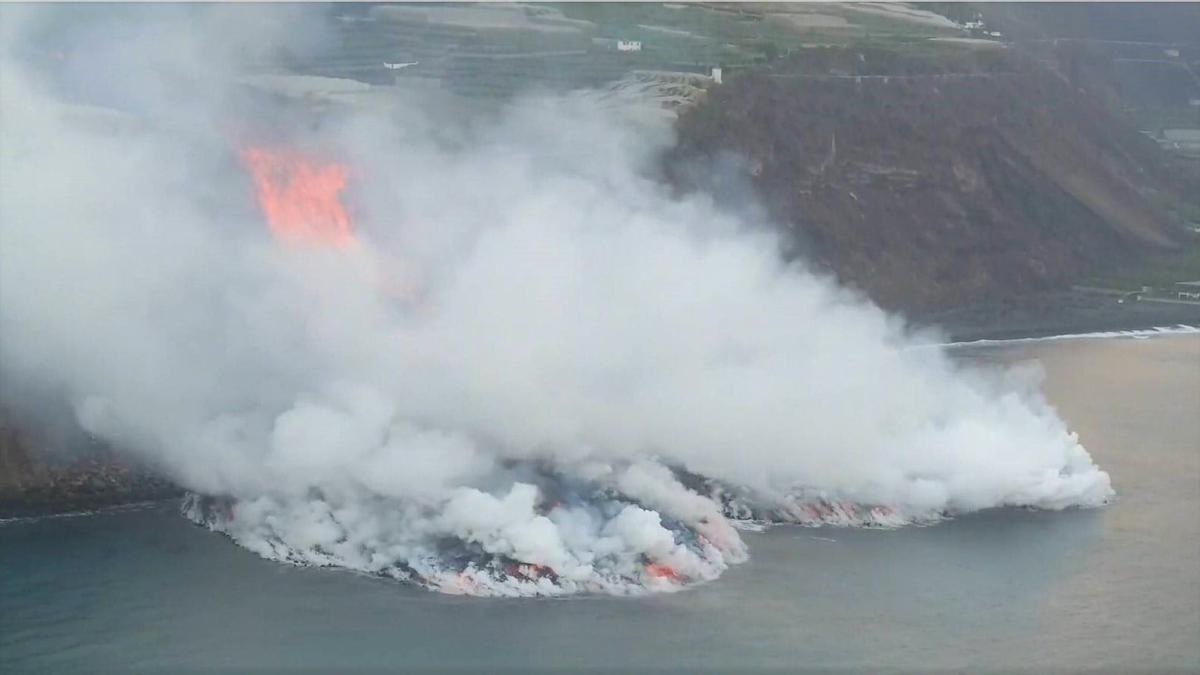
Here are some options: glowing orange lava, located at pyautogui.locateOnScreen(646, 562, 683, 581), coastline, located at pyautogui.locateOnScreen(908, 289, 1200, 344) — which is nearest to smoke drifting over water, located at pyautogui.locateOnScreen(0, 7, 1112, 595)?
glowing orange lava, located at pyautogui.locateOnScreen(646, 562, 683, 581)

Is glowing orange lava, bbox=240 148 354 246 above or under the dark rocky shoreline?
above

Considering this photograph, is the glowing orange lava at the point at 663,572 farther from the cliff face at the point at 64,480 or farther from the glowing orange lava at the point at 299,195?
the glowing orange lava at the point at 299,195

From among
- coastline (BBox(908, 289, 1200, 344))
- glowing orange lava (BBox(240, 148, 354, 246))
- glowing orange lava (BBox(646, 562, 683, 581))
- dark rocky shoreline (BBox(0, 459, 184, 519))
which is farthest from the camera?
coastline (BBox(908, 289, 1200, 344))

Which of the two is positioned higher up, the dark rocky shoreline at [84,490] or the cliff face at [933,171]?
the cliff face at [933,171]

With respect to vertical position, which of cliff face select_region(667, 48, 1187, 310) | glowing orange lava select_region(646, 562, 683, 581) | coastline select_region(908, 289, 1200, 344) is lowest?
coastline select_region(908, 289, 1200, 344)

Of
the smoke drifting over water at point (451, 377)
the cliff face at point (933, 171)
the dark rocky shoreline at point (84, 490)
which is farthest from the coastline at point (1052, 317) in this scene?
the dark rocky shoreline at point (84, 490)

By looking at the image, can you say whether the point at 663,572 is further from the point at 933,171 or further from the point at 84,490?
the point at 933,171

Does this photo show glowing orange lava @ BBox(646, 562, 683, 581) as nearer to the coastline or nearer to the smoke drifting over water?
the smoke drifting over water

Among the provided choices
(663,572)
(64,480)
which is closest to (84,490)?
(64,480)
